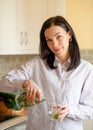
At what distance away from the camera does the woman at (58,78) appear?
4.76 feet

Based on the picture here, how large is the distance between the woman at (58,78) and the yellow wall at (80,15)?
124 centimetres

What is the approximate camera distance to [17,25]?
218 centimetres

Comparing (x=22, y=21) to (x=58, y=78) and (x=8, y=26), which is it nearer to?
(x=8, y=26)

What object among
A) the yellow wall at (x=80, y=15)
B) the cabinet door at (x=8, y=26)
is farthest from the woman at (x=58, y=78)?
the yellow wall at (x=80, y=15)

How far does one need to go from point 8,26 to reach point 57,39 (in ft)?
2.49

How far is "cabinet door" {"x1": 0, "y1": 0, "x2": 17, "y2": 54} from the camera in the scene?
204cm

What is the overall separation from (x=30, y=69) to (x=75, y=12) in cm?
139

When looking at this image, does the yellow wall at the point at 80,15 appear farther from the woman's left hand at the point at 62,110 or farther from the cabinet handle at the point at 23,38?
the woman's left hand at the point at 62,110

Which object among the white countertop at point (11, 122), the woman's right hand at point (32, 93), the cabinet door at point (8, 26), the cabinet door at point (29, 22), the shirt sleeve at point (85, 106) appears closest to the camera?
the woman's right hand at point (32, 93)

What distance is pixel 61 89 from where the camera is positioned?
1.48 metres

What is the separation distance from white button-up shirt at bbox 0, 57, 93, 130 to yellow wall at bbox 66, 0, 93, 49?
1.29 meters

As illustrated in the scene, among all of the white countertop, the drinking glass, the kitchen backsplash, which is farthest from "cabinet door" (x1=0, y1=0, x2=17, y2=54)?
the drinking glass

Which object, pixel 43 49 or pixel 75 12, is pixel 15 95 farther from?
pixel 75 12

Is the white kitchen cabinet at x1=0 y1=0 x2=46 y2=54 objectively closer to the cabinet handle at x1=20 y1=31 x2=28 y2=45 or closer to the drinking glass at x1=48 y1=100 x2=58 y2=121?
the cabinet handle at x1=20 y1=31 x2=28 y2=45
